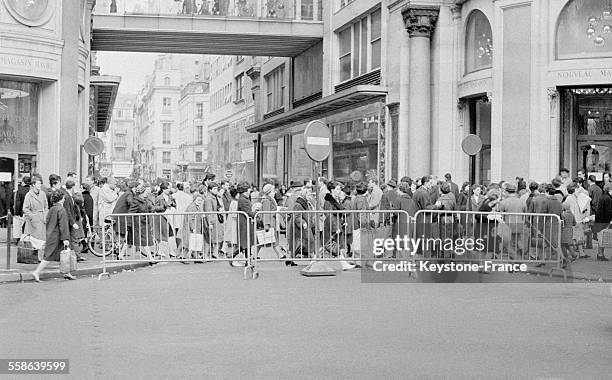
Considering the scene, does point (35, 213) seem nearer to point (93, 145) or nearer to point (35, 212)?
point (35, 212)

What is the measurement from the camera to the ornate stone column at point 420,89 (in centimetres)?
2736

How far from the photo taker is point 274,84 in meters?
49.6

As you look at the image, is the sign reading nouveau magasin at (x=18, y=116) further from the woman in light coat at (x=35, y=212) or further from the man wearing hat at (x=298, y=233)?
the man wearing hat at (x=298, y=233)

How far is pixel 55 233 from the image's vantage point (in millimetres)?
14734

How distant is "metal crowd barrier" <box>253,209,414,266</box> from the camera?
15523mm

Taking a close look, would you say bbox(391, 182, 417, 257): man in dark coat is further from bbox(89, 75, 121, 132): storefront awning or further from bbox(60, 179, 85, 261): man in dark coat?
bbox(89, 75, 121, 132): storefront awning

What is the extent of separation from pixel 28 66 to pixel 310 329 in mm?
17465

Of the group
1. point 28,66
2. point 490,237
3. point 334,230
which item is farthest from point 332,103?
point 490,237

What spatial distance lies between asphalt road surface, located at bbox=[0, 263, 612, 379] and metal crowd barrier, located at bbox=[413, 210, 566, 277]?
3.64 ft

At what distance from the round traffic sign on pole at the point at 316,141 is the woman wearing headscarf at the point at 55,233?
4416 mm

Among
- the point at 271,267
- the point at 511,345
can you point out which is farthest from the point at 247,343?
the point at 271,267

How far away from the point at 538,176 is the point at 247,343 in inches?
622

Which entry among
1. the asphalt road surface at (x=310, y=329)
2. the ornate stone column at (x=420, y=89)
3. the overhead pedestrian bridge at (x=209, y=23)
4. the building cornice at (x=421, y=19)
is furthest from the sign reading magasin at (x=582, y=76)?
the overhead pedestrian bridge at (x=209, y=23)

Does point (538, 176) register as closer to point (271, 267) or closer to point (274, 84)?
point (271, 267)
